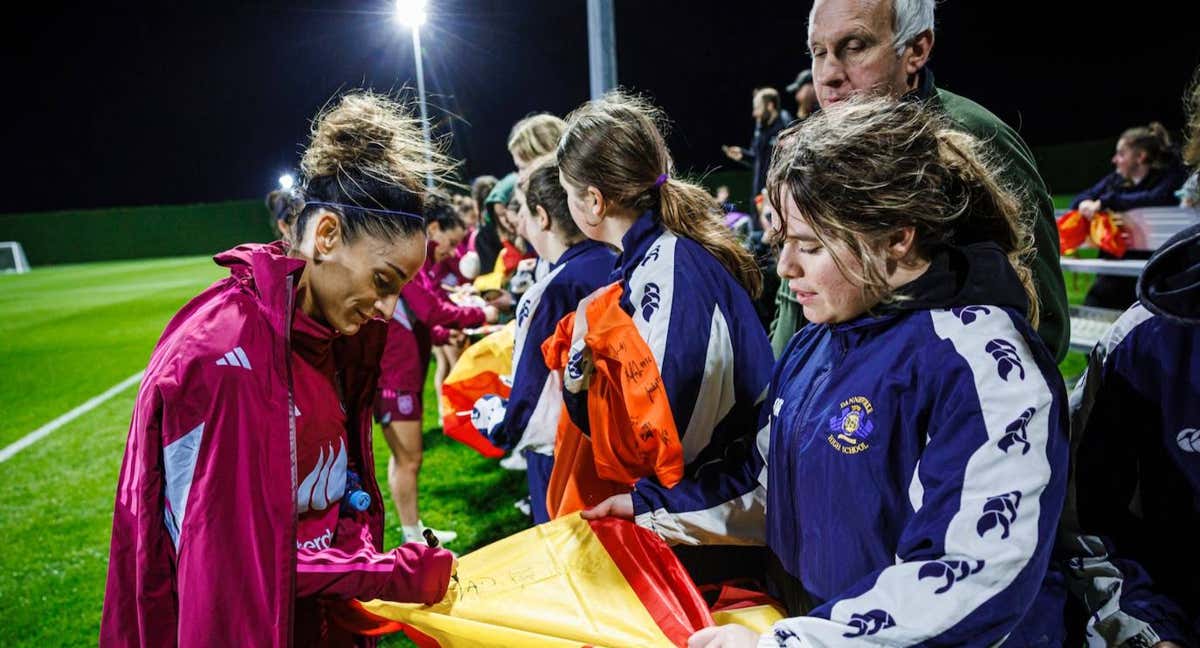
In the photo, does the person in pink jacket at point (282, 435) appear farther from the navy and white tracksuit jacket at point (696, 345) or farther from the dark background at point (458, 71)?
the dark background at point (458, 71)

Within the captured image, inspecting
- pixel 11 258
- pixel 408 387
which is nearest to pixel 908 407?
pixel 408 387

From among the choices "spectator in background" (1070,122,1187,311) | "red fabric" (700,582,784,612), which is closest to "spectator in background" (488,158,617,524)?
"red fabric" (700,582,784,612)

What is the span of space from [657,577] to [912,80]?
5.71 ft

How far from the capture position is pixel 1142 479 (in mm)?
1434

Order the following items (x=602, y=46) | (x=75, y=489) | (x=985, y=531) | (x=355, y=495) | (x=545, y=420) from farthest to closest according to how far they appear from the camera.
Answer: (x=75, y=489) → (x=602, y=46) → (x=545, y=420) → (x=355, y=495) → (x=985, y=531)

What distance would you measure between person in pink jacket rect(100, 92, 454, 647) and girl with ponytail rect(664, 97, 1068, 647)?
841 millimetres

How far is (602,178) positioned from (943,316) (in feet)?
4.23

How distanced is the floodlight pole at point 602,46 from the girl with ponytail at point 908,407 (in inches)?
103

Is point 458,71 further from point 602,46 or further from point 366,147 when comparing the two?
point 366,147

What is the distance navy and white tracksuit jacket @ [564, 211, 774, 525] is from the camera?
200 centimetres

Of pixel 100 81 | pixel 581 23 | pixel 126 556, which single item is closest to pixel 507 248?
pixel 126 556

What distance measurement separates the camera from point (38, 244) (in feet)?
140

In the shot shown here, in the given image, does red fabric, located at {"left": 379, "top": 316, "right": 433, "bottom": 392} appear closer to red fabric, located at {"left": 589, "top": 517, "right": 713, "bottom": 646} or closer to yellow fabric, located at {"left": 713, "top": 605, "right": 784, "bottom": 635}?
red fabric, located at {"left": 589, "top": 517, "right": 713, "bottom": 646}

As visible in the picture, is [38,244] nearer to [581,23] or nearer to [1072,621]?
[581,23]
